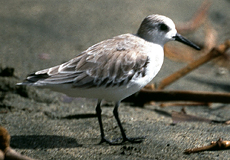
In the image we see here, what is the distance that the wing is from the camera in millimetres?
3154

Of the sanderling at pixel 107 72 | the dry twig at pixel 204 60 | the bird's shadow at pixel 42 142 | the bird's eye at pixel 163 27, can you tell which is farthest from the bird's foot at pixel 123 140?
the dry twig at pixel 204 60

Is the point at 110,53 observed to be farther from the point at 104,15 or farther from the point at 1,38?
the point at 104,15

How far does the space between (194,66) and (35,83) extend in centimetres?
248

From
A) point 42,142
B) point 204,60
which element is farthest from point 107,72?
point 204,60

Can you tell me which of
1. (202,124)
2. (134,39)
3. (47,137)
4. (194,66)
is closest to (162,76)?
(194,66)

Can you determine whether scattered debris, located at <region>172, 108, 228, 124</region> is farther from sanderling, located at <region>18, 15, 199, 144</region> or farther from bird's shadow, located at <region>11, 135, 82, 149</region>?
bird's shadow, located at <region>11, 135, 82, 149</region>

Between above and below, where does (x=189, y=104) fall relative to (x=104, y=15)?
below

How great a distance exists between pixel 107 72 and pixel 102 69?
0.17 feet

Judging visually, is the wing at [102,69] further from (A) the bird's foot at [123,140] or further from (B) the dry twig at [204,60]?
(B) the dry twig at [204,60]

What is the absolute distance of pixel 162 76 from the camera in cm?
539

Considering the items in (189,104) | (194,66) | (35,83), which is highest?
(35,83)

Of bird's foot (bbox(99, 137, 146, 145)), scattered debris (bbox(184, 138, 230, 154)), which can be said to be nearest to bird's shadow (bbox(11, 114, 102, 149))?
bird's foot (bbox(99, 137, 146, 145))

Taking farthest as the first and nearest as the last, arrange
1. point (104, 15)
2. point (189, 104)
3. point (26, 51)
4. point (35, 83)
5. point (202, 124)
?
point (104, 15) → point (26, 51) → point (189, 104) → point (202, 124) → point (35, 83)

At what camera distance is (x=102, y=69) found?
3211 millimetres
